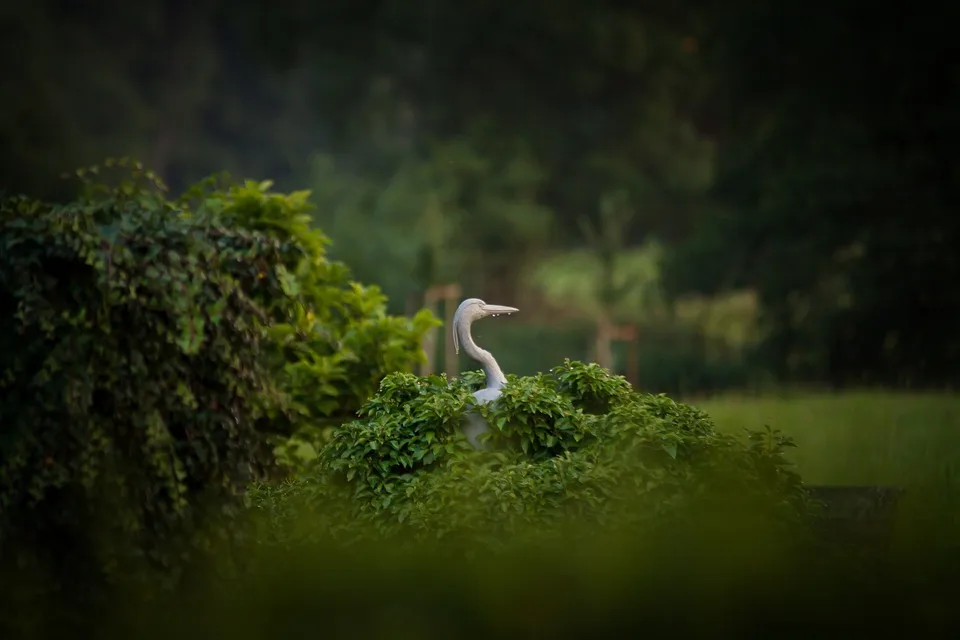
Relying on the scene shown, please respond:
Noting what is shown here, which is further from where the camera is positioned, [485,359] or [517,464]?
[485,359]

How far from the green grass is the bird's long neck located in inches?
105

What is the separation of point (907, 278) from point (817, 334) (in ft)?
6.05

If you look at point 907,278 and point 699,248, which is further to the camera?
point 699,248

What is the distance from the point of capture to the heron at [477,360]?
5.24 metres

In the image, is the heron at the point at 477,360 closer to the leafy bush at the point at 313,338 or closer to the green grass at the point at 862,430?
the leafy bush at the point at 313,338

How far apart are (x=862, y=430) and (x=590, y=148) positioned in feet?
60.9

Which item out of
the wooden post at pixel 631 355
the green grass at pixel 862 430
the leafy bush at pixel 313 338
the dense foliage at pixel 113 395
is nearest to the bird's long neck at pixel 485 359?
the leafy bush at pixel 313 338

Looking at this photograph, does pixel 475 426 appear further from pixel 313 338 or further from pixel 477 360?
pixel 313 338

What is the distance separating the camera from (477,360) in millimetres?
5727

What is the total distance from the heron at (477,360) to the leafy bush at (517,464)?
64 millimetres

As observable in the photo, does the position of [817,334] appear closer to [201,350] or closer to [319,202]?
[319,202]

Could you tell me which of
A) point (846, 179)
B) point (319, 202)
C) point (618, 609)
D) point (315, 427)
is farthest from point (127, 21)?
point (618, 609)

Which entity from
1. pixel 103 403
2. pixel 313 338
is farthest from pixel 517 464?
pixel 313 338

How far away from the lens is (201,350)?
406 cm
